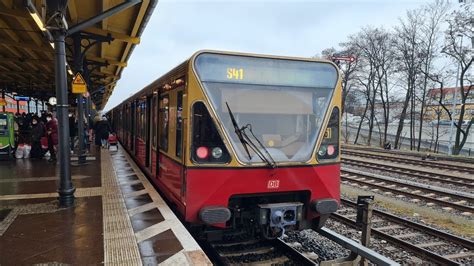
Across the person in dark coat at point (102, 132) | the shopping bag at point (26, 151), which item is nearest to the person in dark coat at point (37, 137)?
the shopping bag at point (26, 151)

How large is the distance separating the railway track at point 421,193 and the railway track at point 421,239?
216cm

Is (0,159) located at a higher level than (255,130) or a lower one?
lower

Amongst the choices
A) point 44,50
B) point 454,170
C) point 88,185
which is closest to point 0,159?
point 44,50

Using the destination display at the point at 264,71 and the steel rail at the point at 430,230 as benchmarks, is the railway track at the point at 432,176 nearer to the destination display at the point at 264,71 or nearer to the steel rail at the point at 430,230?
the steel rail at the point at 430,230

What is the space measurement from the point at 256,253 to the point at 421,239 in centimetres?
321

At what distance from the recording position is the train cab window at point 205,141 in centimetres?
448

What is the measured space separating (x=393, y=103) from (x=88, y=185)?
3366cm

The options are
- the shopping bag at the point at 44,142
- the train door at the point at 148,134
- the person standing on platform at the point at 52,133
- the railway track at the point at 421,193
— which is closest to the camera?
the train door at the point at 148,134

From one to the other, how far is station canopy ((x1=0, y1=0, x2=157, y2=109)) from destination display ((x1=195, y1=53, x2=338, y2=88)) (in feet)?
11.1

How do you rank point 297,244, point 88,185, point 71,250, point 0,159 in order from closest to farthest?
1. point 71,250
2. point 297,244
3. point 88,185
4. point 0,159

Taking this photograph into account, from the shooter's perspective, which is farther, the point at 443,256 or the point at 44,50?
the point at 44,50

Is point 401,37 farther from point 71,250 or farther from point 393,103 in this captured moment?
point 71,250

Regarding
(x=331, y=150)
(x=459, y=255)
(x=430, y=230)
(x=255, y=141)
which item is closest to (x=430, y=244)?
(x=459, y=255)

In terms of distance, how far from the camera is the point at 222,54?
463 centimetres
